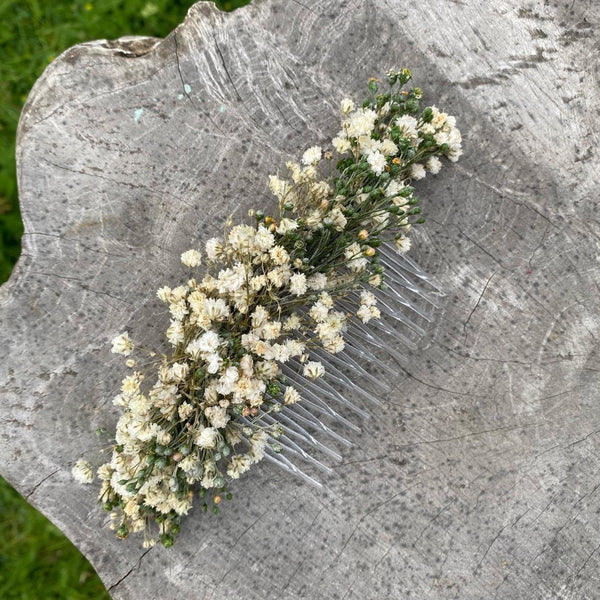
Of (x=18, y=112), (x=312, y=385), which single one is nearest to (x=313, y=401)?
(x=312, y=385)

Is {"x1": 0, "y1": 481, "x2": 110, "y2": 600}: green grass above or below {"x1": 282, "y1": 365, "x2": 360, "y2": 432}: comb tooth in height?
below

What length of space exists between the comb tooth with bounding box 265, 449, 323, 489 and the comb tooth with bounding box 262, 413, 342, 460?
8cm

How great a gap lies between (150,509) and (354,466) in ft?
2.17

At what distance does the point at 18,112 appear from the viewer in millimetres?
2686

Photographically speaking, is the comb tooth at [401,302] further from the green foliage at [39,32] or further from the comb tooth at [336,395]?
the green foliage at [39,32]

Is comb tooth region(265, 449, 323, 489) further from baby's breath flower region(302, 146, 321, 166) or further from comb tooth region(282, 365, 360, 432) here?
baby's breath flower region(302, 146, 321, 166)

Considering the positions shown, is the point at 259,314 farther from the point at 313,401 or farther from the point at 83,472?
the point at 83,472

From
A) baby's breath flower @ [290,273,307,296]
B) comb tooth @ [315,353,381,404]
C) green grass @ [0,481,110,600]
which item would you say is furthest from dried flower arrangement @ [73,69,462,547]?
green grass @ [0,481,110,600]

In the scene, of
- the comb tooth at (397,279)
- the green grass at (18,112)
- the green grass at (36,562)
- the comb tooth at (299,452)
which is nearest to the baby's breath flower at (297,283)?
the comb tooth at (397,279)

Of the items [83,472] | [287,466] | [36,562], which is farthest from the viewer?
[36,562]

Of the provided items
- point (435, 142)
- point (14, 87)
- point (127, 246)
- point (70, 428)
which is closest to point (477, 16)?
point (435, 142)

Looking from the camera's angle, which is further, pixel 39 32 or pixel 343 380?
pixel 39 32

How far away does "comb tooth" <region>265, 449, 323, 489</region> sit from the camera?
183cm

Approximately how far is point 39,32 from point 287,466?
230 cm
